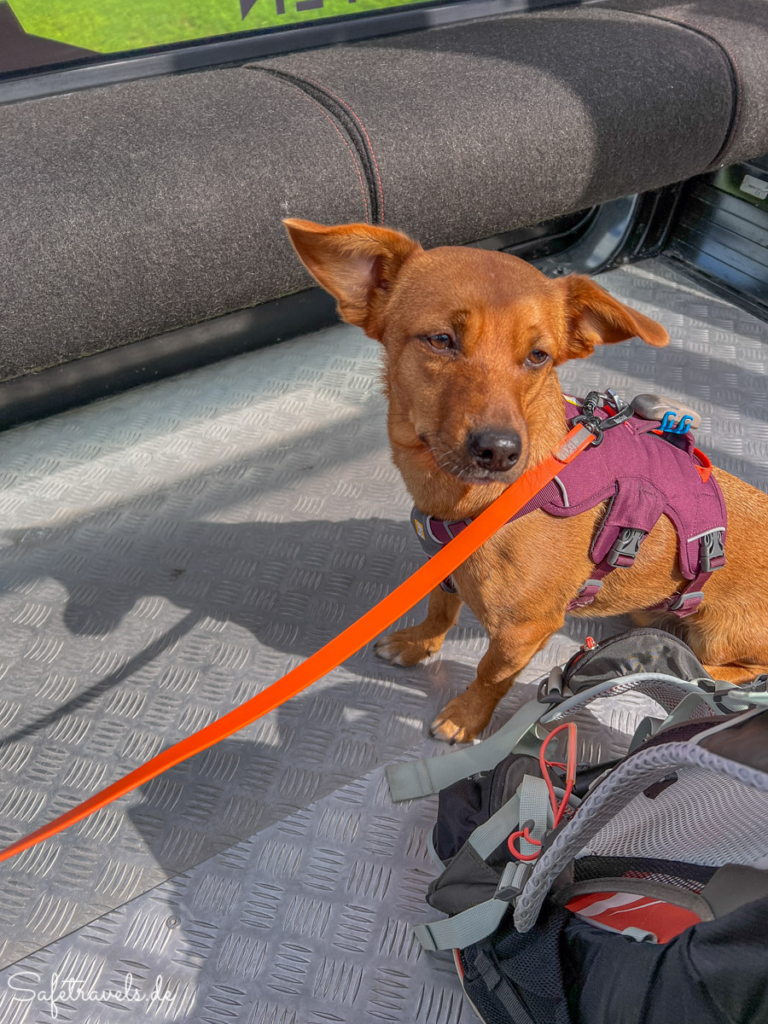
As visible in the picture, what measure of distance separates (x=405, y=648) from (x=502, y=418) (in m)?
0.92

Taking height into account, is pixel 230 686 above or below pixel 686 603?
below

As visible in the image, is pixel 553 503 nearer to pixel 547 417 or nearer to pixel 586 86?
pixel 547 417

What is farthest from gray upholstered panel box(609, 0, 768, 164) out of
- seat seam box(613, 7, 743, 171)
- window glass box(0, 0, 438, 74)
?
window glass box(0, 0, 438, 74)

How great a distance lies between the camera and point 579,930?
1.24m

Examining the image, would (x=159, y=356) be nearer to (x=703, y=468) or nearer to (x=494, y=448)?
(x=494, y=448)

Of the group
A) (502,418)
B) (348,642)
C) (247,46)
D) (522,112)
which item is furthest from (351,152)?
(348,642)

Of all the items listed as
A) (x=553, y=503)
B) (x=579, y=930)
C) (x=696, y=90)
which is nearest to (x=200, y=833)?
(x=579, y=930)

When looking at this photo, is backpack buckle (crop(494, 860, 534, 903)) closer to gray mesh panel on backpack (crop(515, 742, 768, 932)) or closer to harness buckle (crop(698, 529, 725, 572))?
gray mesh panel on backpack (crop(515, 742, 768, 932))

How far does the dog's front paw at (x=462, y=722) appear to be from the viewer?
1.91m

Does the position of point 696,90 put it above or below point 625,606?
above

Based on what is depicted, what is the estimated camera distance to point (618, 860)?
1276 mm

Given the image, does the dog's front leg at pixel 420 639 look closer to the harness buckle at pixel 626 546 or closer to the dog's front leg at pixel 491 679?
the dog's front leg at pixel 491 679

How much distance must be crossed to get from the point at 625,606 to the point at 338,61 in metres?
2.45

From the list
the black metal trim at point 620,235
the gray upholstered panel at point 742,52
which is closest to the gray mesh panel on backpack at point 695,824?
the black metal trim at point 620,235
